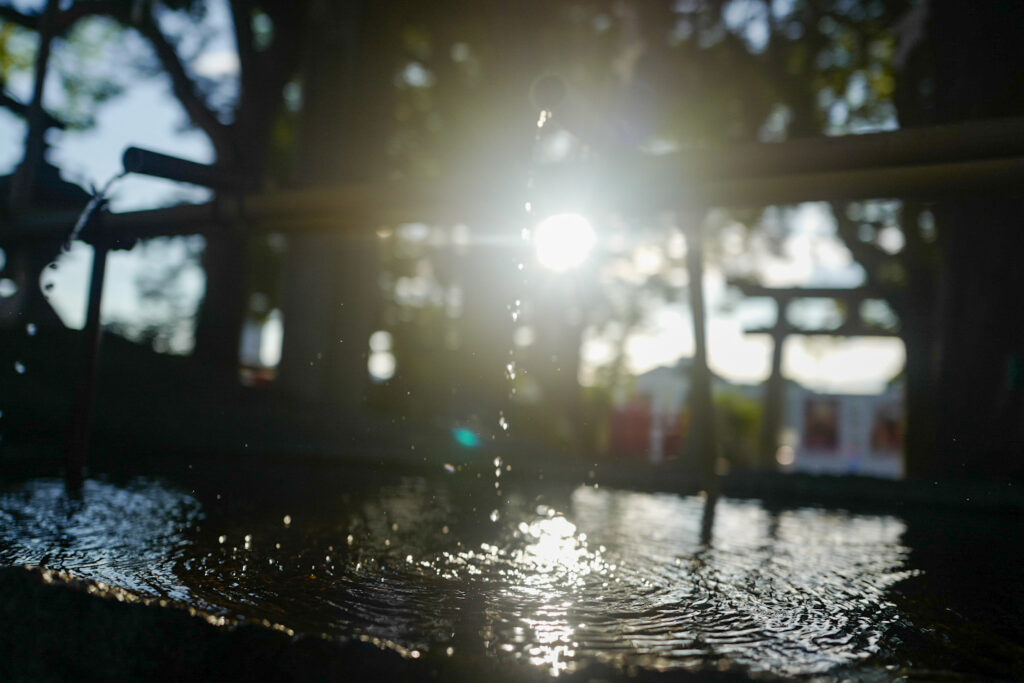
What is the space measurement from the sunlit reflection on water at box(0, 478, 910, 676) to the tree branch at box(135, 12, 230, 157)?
798cm

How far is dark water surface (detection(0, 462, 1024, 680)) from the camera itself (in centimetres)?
191

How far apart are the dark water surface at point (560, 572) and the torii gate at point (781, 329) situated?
30.8 feet

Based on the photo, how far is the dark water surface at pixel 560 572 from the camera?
6.28 feet

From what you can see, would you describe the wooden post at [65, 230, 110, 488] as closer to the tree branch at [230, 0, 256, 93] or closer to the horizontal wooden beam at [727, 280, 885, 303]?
the tree branch at [230, 0, 256, 93]

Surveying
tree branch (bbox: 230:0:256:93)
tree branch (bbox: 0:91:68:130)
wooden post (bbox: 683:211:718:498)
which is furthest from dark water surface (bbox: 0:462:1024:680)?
tree branch (bbox: 230:0:256:93)

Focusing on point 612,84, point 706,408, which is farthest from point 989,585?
point 612,84

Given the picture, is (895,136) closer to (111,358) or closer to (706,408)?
(706,408)

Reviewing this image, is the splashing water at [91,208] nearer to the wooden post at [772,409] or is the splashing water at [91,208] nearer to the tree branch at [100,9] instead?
the tree branch at [100,9]

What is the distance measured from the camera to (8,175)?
18.7 feet

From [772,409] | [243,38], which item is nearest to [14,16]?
[243,38]

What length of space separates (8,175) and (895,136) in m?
5.77

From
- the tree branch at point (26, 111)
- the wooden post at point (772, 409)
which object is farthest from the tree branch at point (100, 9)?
the wooden post at point (772, 409)

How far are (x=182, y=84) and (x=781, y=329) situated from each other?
1245cm

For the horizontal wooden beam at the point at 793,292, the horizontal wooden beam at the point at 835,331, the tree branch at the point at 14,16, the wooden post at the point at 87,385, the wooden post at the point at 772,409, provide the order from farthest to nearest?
the wooden post at the point at 772,409 < the horizontal wooden beam at the point at 835,331 < the horizontal wooden beam at the point at 793,292 < the tree branch at the point at 14,16 < the wooden post at the point at 87,385
